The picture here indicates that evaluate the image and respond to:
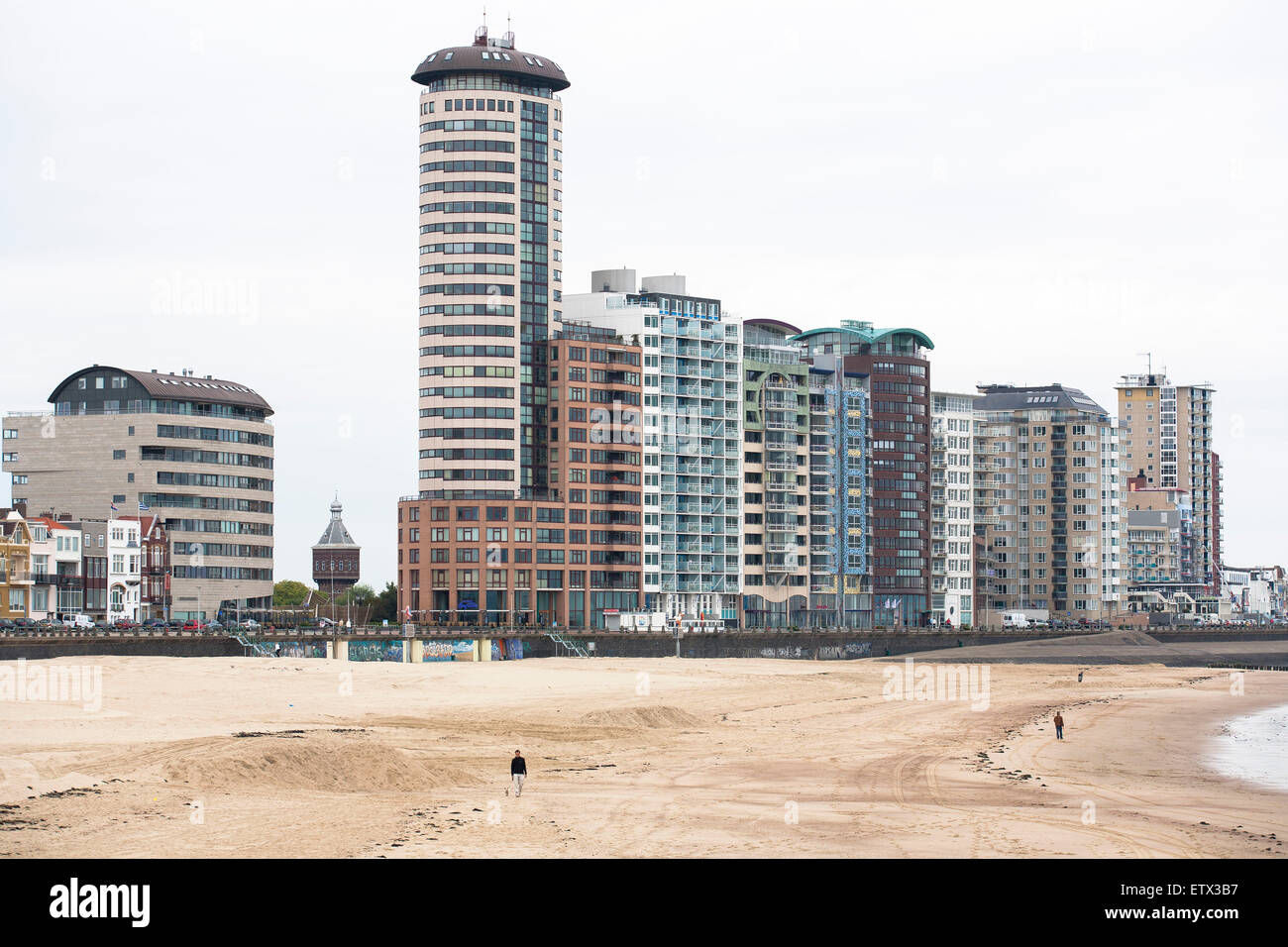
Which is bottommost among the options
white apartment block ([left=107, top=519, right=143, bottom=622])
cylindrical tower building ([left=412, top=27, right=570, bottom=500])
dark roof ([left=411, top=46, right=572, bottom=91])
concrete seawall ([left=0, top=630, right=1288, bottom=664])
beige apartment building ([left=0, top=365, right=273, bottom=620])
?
concrete seawall ([left=0, top=630, right=1288, bottom=664])

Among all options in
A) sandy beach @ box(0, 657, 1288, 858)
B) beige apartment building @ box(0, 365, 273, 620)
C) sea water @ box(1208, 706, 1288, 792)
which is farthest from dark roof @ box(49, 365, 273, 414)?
sea water @ box(1208, 706, 1288, 792)

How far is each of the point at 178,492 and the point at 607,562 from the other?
5166 centimetres

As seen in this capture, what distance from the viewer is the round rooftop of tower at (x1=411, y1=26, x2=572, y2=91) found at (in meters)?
187

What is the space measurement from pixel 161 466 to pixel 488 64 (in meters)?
60.2

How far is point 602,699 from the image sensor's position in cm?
10756

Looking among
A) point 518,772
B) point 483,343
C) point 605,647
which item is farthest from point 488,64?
point 518,772

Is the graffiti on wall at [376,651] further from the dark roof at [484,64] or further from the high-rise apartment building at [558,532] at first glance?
the dark roof at [484,64]

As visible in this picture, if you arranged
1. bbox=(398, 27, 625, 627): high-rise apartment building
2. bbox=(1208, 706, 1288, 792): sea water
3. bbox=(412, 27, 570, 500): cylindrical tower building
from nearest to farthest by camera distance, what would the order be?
bbox=(1208, 706, 1288, 792): sea water
bbox=(398, 27, 625, 627): high-rise apartment building
bbox=(412, 27, 570, 500): cylindrical tower building

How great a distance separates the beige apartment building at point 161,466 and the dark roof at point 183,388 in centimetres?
15

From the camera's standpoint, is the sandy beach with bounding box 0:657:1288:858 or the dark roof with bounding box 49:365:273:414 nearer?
the sandy beach with bounding box 0:657:1288:858

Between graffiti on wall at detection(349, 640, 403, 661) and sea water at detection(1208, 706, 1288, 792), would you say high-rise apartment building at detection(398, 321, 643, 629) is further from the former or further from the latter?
sea water at detection(1208, 706, 1288, 792)

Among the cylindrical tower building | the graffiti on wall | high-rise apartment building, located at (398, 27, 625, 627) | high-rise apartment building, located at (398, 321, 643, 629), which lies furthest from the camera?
the cylindrical tower building

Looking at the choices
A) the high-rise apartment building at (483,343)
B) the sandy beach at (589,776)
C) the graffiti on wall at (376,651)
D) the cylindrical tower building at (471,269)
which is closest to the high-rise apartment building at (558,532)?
the high-rise apartment building at (483,343)

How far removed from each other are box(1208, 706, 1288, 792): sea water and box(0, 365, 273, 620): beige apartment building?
388ft
